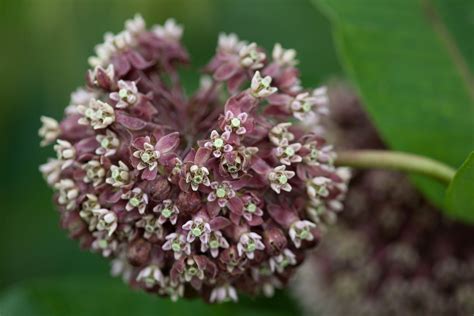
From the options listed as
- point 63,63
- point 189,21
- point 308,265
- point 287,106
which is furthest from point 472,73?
point 63,63

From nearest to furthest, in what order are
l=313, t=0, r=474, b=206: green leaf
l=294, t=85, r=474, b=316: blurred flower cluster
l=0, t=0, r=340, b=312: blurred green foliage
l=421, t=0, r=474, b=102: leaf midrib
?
l=313, t=0, r=474, b=206: green leaf → l=421, t=0, r=474, b=102: leaf midrib → l=294, t=85, r=474, b=316: blurred flower cluster → l=0, t=0, r=340, b=312: blurred green foliage

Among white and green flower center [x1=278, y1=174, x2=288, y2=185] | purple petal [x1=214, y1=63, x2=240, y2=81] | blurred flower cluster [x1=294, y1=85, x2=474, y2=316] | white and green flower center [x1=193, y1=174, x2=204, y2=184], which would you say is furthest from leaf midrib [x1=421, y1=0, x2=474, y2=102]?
white and green flower center [x1=193, y1=174, x2=204, y2=184]

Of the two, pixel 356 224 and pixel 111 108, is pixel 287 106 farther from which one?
pixel 356 224

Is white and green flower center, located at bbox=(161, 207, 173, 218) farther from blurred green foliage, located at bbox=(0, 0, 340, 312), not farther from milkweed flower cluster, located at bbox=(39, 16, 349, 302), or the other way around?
blurred green foliage, located at bbox=(0, 0, 340, 312)

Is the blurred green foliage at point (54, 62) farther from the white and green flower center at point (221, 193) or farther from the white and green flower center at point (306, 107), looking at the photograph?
the white and green flower center at point (221, 193)

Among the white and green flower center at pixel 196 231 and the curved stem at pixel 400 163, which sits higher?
the white and green flower center at pixel 196 231

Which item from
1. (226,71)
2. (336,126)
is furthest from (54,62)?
(226,71)

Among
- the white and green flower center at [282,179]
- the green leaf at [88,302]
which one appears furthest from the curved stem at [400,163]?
the green leaf at [88,302]
